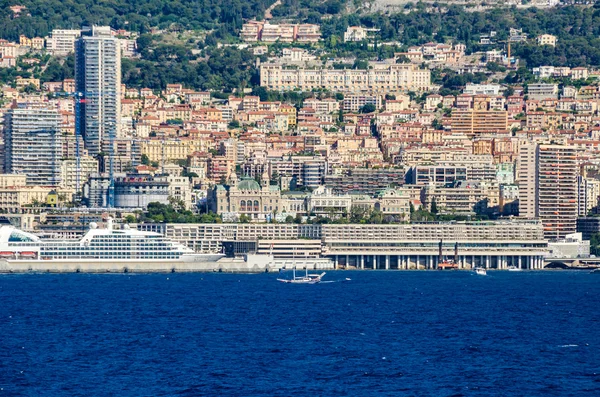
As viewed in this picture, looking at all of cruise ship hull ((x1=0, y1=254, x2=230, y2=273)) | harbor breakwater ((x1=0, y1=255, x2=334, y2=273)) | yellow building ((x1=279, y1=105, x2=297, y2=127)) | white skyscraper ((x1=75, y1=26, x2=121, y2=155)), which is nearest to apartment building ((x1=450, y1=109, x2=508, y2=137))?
yellow building ((x1=279, y1=105, x2=297, y2=127))

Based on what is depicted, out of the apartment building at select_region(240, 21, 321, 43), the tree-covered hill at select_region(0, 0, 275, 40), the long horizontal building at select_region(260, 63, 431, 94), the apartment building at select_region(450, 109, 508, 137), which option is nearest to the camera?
the apartment building at select_region(450, 109, 508, 137)

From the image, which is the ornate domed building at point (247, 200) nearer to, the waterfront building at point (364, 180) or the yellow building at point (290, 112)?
the waterfront building at point (364, 180)

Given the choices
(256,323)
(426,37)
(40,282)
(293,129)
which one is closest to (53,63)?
(293,129)

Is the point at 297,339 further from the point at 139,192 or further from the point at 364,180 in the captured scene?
the point at 364,180

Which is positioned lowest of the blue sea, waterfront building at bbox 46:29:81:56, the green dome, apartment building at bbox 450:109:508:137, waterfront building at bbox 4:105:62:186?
the blue sea

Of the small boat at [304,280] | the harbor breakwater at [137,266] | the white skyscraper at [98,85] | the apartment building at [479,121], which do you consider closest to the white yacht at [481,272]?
the small boat at [304,280]

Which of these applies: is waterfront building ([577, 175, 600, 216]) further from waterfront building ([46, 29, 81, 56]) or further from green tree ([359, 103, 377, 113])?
waterfront building ([46, 29, 81, 56])

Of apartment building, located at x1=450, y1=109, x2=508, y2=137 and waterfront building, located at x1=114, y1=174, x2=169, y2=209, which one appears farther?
apartment building, located at x1=450, y1=109, x2=508, y2=137
